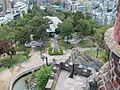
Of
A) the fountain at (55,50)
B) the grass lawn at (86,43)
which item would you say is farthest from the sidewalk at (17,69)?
the grass lawn at (86,43)

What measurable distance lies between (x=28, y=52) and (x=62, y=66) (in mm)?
16488

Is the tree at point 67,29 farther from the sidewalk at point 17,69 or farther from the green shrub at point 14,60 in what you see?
the green shrub at point 14,60

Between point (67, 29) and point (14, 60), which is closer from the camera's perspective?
point (14, 60)

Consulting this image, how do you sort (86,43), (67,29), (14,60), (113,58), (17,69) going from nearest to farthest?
(113,58)
(17,69)
(14,60)
(67,29)
(86,43)

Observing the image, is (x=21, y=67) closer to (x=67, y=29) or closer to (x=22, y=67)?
(x=22, y=67)

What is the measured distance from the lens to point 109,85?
355 centimetres

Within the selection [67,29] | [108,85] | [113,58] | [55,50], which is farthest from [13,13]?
[113,58]

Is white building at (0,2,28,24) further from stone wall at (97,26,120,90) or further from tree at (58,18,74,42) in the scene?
stone wall at (97,26,120,90)

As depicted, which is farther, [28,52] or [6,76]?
[28,52]

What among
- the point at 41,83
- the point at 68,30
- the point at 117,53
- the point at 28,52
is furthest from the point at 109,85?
the point at 68,30

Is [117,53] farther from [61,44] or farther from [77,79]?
[61,44]

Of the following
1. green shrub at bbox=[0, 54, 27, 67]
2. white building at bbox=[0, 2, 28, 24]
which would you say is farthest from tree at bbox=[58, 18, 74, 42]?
white building at bbox=[0, 2, 28, 24]

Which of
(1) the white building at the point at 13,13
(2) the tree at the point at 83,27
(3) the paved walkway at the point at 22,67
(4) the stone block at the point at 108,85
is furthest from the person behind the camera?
(1) the white building at the point at 13,13

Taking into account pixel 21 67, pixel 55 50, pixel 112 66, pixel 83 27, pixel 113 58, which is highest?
pixel 113 58
